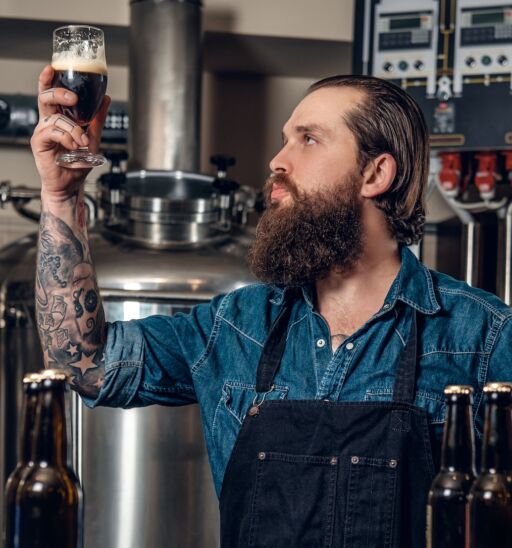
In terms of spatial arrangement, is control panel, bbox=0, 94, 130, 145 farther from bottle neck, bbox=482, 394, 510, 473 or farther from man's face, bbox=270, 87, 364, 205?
bottle neck, bbox=482, 394, 510, 473

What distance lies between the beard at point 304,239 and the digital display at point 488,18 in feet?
4.52

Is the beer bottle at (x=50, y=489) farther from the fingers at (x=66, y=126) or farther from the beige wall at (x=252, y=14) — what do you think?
the beige wall at (x=252, y=14)

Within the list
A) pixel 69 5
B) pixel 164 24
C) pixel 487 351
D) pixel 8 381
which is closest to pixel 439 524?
pixel 487 351

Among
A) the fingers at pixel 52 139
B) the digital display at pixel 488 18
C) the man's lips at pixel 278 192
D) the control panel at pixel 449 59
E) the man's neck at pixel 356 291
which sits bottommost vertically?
the man's neck at pixel 356 291

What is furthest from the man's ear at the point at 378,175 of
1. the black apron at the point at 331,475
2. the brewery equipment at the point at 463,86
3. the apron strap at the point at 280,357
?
Answer: the brewery equipment at the point at 463,86

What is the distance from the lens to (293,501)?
1.46 m

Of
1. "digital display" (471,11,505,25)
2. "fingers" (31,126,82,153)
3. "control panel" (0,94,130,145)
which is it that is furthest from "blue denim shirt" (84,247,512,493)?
"control panel" (0,94,130,145)

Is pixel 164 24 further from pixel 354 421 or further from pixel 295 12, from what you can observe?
pixel 354 421

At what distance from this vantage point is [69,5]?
10.0 feet

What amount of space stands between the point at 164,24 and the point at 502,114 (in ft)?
3.17

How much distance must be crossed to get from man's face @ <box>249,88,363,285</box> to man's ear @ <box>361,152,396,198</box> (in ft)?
0.08

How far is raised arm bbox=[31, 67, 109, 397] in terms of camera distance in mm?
1571

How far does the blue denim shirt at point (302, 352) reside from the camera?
157 centimetres

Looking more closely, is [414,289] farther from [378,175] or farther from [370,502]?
[370,502]
